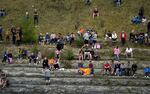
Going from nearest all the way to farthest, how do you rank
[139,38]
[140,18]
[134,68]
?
[134,68], [139,38], [140,18]

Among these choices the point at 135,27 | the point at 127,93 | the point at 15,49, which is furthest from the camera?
the point at 135,27

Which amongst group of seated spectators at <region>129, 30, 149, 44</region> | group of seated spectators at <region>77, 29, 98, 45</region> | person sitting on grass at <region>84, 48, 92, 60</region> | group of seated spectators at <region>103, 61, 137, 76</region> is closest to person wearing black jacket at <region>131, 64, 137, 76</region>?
group of seated spectators at <region>103, 61, 137, 76</region>

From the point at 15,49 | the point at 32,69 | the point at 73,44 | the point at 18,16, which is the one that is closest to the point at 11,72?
the point at 32,69

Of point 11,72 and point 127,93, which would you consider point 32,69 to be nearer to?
point 11,72

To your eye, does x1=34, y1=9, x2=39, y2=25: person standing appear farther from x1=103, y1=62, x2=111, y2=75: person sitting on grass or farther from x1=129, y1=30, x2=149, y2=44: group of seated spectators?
x1=103, y1=62, x2=111, y2=75: person sitting on grass

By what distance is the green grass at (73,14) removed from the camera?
1902 inches

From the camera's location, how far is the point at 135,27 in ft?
156

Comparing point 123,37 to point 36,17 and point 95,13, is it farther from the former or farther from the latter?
point 36,17

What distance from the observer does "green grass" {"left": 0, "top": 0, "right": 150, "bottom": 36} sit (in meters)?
48.3

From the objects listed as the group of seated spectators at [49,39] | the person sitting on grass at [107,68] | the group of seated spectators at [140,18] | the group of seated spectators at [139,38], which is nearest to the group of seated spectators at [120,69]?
the person sitting on grass at [107,68]

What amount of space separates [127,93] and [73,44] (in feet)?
33.3

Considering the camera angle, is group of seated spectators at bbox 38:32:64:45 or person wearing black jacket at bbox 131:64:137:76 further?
group of seated spectators at bbox 38:32:64:45

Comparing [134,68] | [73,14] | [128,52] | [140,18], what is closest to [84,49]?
[128,52]

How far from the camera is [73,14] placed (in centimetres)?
5006
